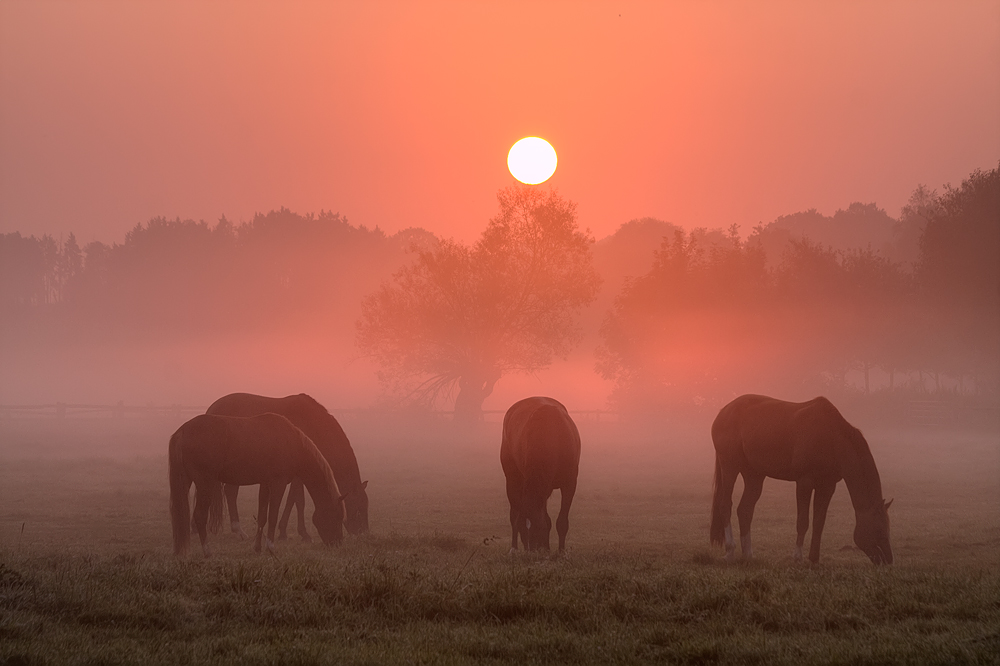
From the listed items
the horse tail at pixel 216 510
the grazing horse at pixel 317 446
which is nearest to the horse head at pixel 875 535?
the grazing horse at pixel 317 446

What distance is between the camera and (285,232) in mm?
85500

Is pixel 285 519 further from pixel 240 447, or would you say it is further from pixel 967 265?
pixel 967 265

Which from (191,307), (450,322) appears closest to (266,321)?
(191,307)

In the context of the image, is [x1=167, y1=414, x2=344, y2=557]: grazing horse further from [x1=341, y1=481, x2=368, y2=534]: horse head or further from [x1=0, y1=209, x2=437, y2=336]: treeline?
[x1=0, y1=209, x2=437, y2=336]: treeline

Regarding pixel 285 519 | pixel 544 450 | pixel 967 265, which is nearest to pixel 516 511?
pixel 544 450

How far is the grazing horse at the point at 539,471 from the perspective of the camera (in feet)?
39.6

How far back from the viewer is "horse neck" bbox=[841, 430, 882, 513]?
11.7 m

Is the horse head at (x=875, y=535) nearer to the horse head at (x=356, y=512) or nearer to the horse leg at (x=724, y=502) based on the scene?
the horse leg at (x=724, y=502)

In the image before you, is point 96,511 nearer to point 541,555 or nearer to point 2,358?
point 541,555

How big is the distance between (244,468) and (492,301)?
31283 mm

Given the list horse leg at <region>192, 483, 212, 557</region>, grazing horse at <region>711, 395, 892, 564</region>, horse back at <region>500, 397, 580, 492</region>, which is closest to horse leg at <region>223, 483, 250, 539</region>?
horse leg at <region>192, 483, 212, 557</region>

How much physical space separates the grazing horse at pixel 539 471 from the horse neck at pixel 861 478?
3978 mm

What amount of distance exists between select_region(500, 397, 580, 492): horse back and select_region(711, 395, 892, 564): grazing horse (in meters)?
2.67

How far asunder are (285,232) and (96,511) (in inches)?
2799
